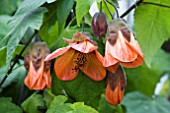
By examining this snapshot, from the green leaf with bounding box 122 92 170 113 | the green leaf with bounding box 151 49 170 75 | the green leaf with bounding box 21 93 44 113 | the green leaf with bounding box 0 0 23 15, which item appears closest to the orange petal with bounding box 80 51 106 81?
the green leaf with bounding box 21 93 44 113

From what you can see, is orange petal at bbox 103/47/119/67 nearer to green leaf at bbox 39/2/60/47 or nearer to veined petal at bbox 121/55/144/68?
veined petal at bbox 121/55/144/68

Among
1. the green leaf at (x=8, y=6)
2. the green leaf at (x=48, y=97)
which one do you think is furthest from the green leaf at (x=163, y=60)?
the green leaf at (x=48, y=97)

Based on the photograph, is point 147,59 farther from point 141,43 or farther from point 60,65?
point 60,65

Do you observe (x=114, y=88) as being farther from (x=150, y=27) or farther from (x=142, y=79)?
(x=142, y=79)

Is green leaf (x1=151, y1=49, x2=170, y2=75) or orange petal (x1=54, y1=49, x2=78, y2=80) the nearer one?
orange petal (x1=54, y1=49, x2=78, y2=80)

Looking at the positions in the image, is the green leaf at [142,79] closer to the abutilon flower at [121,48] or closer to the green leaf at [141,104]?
the abutilon flower at [121,48]

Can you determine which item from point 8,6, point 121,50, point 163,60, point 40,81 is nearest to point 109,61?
point 121,50
